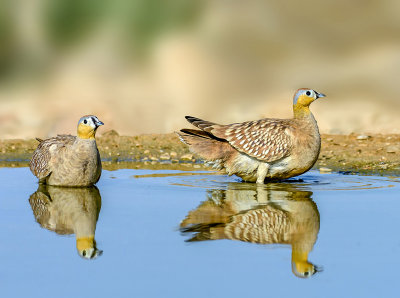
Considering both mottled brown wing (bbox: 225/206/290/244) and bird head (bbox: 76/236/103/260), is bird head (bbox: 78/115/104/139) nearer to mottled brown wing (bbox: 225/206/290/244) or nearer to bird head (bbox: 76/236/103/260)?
mottled brown wing (bbox: 225/206/290/244)

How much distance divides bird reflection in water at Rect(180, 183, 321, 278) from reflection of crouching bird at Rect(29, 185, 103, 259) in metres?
0.84

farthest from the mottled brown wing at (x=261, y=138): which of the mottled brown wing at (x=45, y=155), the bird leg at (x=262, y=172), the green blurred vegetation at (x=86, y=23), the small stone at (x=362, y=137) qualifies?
the green blurred vegetation at (x=86, y=23)

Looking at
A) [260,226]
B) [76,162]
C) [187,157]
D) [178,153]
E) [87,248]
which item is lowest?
[87,248]

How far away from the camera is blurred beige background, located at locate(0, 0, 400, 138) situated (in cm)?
1541

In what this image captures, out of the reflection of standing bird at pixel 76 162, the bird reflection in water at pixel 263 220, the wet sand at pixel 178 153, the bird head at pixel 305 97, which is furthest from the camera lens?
the wet sand at pixel 178 153

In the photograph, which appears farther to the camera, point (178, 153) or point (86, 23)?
point (86, 23)

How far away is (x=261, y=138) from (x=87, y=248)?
14.6 feet

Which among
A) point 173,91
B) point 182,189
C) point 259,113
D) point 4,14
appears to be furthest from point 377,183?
point 4,14

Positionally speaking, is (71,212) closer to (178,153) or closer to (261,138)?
(261,138)

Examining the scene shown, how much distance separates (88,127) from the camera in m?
9.45

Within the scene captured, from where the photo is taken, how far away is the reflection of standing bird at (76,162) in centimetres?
936

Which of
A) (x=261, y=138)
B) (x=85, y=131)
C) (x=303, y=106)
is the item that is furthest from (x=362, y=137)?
(x=85, y=131)

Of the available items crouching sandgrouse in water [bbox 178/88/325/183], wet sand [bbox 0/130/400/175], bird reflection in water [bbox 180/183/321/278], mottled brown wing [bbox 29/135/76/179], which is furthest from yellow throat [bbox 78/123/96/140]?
wet sand [bbox 0/130/400/175]

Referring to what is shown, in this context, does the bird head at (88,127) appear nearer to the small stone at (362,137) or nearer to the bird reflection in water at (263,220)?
the bird reflection in water at (263,220)
